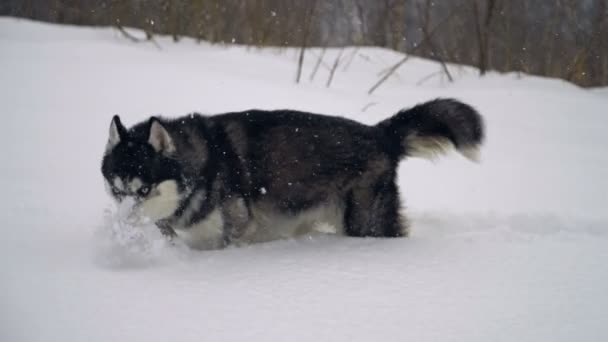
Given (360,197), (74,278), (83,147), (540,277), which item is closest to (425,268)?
(540,277)

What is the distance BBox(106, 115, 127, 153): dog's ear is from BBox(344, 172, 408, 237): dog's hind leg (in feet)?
5.15

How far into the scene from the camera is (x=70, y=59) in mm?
7164

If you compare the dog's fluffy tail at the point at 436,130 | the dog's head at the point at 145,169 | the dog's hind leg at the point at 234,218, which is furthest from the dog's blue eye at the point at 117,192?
the dog's fluffy tail at the point at 436,130

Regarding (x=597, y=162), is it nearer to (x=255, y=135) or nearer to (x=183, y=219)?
(x=255, y=135)

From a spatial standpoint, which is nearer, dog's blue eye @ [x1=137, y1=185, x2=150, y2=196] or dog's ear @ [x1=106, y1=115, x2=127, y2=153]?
dog's blue eye @ [x1=137, y1=185, x2=150, y2=196]

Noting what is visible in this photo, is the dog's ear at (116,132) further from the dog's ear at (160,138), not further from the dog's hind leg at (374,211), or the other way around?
the dog's hind leg at (374,211)

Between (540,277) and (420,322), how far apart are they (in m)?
0.85

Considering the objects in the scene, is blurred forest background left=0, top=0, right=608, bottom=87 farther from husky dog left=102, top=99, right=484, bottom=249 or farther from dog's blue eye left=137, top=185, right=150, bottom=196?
dog's blue eye left=137, top=185, right=150, bottom=196

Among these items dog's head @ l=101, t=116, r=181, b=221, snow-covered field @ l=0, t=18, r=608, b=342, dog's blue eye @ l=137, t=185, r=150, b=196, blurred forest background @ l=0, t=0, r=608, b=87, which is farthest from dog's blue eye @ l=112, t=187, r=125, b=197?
blurred forest background @ l=0, t=0, r=608, b=87

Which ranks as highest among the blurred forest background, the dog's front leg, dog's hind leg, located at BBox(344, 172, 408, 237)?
the blurred forest background

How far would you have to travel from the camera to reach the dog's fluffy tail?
11.3 feet

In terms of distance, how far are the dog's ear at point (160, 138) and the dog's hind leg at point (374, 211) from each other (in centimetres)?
127

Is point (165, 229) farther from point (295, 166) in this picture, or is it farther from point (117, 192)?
point (295, 166)

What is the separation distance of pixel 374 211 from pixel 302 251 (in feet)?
2.05
